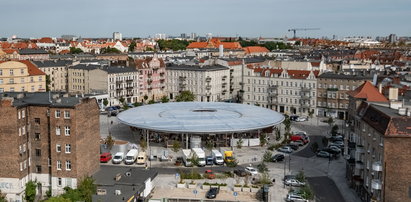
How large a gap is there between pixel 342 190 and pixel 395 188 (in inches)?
401

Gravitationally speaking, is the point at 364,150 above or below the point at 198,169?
above

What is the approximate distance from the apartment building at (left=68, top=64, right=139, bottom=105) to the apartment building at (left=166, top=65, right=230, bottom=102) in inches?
374

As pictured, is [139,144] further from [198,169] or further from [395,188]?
[395,188]

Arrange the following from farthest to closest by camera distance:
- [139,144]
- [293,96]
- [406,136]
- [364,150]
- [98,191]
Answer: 1. [293,96]
2. [139,144]
3. [364,150]
4. [98,191]
5. [406,136]

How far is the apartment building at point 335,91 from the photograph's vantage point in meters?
89.2

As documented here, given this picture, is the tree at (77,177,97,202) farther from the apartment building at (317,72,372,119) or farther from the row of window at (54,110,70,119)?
the apartment building at (317,72,372,119)

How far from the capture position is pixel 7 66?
84.5m

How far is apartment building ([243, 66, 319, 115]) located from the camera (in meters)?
94.2

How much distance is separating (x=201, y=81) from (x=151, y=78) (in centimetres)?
1241

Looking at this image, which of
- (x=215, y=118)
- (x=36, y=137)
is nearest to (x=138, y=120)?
(x=215, y=118)

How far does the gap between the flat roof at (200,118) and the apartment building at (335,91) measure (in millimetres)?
19045

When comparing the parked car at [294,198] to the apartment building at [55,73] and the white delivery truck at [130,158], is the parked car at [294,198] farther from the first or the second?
the apartment building at [55,73]

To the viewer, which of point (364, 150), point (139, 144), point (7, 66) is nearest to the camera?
point (364, 150)

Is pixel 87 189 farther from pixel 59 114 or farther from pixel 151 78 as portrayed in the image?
pixel 151 78
